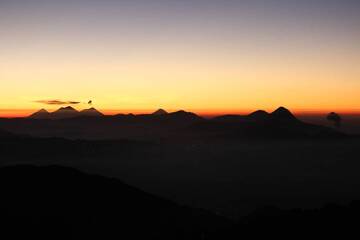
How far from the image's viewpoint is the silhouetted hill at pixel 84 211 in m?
110

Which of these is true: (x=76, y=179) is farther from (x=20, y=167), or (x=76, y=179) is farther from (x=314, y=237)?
(x=314, y=237)

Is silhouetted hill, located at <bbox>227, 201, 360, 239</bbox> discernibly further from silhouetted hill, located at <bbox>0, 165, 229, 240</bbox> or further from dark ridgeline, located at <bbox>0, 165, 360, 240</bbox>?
silhouetted hill, located at <bbox>0, 165, 229, 240</bbox>

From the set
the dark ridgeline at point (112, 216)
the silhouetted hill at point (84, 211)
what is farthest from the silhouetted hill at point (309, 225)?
Answer: the silhouetted hill at point (84, 211)

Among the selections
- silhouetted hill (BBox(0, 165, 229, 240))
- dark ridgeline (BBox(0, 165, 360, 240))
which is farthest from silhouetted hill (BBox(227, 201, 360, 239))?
silhouetted hill (BBox(0, 165, 229, 240))

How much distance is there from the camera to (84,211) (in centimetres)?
12975

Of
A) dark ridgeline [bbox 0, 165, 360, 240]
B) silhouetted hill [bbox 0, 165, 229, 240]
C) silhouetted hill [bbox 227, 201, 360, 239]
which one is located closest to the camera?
silhouetted hill [bbox 227, 201, 360, 239]

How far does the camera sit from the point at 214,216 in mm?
150125

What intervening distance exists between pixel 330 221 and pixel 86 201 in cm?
7666

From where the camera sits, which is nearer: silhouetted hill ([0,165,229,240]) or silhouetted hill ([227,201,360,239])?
silhouetted hill ([227,201,360,239])

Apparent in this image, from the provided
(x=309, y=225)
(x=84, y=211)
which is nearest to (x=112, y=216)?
(x=84, y=211)

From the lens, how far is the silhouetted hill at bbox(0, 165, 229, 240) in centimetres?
11031

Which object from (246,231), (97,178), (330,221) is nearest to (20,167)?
(97,178)

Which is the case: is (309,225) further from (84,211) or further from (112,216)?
(84,211)

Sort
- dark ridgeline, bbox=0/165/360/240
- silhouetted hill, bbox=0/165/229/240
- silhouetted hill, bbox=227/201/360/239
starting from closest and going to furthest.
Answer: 1. silhouetted hill, bbox=227/201/360/239
2. dark ridgeline, bbox=0/165/360/240
3. silhouetted hill, bbox=0/165/229/240
